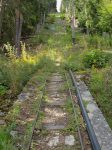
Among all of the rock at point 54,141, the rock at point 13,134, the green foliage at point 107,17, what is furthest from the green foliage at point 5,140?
the green foliage at point 107,17

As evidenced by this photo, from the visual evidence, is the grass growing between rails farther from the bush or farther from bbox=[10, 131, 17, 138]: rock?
→ bbox=[10, 131, 17, 138]: rock

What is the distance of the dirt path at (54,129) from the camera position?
7.94m

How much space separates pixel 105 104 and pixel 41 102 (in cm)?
216

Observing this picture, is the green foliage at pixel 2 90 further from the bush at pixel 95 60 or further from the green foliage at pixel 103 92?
the bush at pixel 95 60

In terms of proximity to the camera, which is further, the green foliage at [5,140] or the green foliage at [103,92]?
the green foliage at [103,92]

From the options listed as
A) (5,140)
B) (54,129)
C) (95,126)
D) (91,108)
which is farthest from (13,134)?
(91,108)

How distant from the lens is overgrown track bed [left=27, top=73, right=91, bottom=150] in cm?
794

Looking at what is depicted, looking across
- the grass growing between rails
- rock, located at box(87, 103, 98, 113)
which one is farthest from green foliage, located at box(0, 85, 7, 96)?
rock, located at box(87, 103, 98, 113)

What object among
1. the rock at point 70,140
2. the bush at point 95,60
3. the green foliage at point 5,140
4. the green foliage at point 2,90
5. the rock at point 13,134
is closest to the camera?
the green foliage at point 5,140

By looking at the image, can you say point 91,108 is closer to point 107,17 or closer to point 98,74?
point 98,74

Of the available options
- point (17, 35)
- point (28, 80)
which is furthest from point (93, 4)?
point (28, 80)

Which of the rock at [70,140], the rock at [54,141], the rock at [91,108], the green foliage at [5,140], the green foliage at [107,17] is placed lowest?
the rock at [91,108]

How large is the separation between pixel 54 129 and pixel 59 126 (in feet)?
0.83

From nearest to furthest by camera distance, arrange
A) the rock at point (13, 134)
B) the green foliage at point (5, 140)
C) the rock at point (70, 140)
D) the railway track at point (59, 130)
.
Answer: the green foliage at point (5, 140), the railway track at point (59, 130), the rock at point (70, 140), the rock at point (13, 134)
